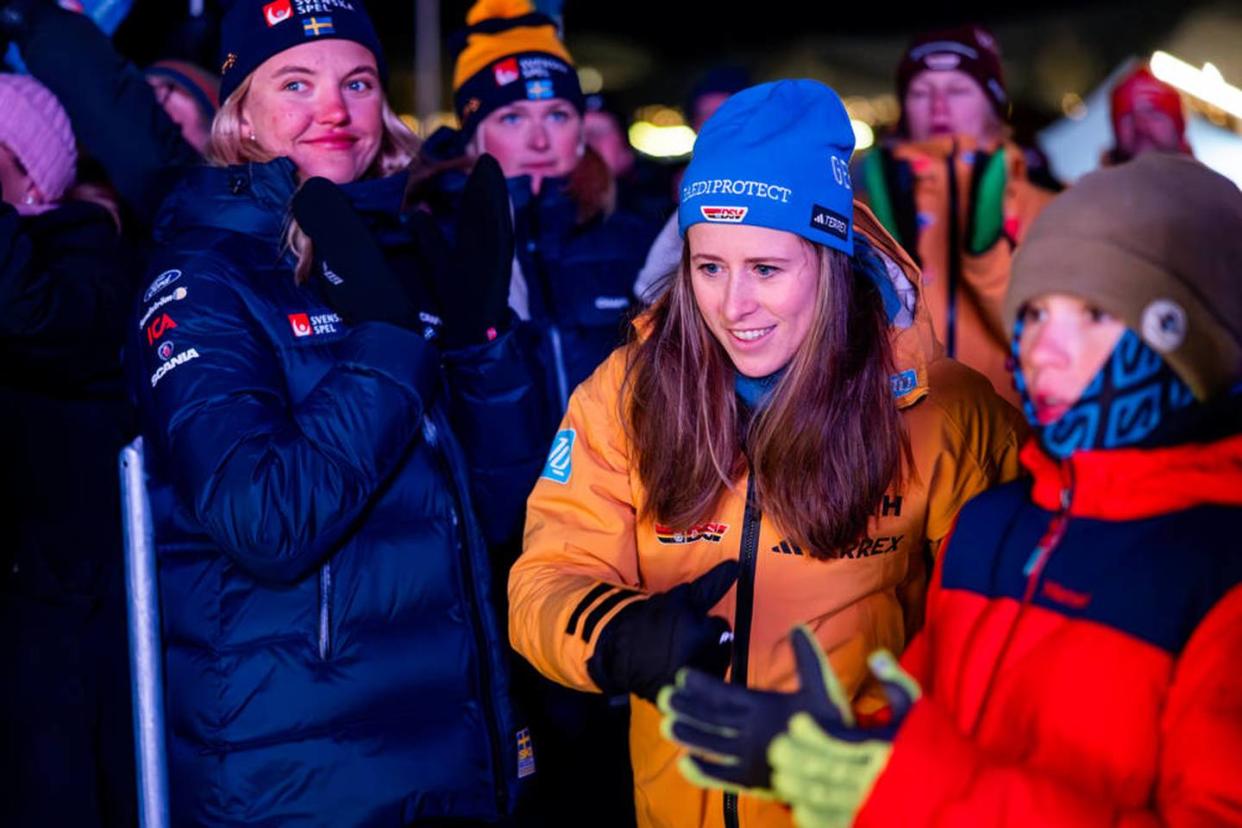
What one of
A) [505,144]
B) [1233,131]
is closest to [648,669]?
[505,144]

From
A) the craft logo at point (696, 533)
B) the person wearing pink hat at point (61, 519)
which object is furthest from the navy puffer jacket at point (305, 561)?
the person wearing pink hat at point (61, 519)

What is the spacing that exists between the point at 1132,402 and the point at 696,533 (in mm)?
744

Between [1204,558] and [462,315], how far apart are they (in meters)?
1.37

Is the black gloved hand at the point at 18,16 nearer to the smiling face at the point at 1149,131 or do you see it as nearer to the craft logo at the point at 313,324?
the craft logo at the point at 313,324

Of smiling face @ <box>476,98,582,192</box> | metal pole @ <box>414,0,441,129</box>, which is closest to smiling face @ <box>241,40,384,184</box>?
smiling face @ <box>476,98,582,192</box>

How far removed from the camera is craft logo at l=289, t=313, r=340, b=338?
218cm

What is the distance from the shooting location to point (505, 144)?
371 cm

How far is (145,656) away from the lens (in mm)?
2244

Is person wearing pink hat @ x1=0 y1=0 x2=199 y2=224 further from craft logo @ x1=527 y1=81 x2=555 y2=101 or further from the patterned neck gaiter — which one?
the patterned neck gaiter

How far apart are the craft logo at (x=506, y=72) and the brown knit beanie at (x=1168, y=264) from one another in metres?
2.53

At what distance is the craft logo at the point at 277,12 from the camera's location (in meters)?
2.42

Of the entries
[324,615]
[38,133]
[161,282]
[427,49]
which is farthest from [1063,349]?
[427,49]

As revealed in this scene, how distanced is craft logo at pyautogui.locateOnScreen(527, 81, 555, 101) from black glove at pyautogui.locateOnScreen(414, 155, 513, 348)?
54.4 inches

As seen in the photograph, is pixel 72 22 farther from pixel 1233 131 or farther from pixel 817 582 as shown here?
pixel 1233 131
